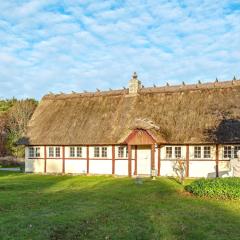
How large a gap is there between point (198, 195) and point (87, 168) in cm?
1621

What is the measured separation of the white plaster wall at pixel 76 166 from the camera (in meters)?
35.8

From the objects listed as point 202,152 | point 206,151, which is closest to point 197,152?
point 202,152

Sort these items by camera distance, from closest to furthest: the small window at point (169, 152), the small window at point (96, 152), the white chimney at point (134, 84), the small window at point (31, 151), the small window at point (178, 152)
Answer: the small window at point (178, 152) → the small window at point (169, 152) → the small window at point (96, 152) → the white chimney at point (134, 84) → the small window at point (31, 151)

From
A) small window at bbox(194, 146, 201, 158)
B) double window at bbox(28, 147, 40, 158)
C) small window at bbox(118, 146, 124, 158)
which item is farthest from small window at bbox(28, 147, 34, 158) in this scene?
small window at bbox(194, 146, 201, 158)

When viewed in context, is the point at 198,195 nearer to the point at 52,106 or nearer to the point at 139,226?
the point at 139,226

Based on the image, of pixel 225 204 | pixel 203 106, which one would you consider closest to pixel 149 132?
pixel 203 106

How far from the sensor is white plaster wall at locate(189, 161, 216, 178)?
31.2 meters

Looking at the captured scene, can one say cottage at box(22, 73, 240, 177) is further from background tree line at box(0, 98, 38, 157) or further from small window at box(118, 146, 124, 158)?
background tree line at box(0, 98, 38, 157)

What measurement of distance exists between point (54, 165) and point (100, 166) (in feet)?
16.3

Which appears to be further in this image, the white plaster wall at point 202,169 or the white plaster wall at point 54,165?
the white plaster wall at point 54,165

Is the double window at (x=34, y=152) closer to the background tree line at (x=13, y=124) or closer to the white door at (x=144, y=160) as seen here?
the white door at (x=144, y=160)

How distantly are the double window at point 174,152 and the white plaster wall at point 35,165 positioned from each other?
12392 millimetres

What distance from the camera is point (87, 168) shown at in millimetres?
35531

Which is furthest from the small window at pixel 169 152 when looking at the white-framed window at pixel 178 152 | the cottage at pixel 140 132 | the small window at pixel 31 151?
the small window at pixel 31 151
